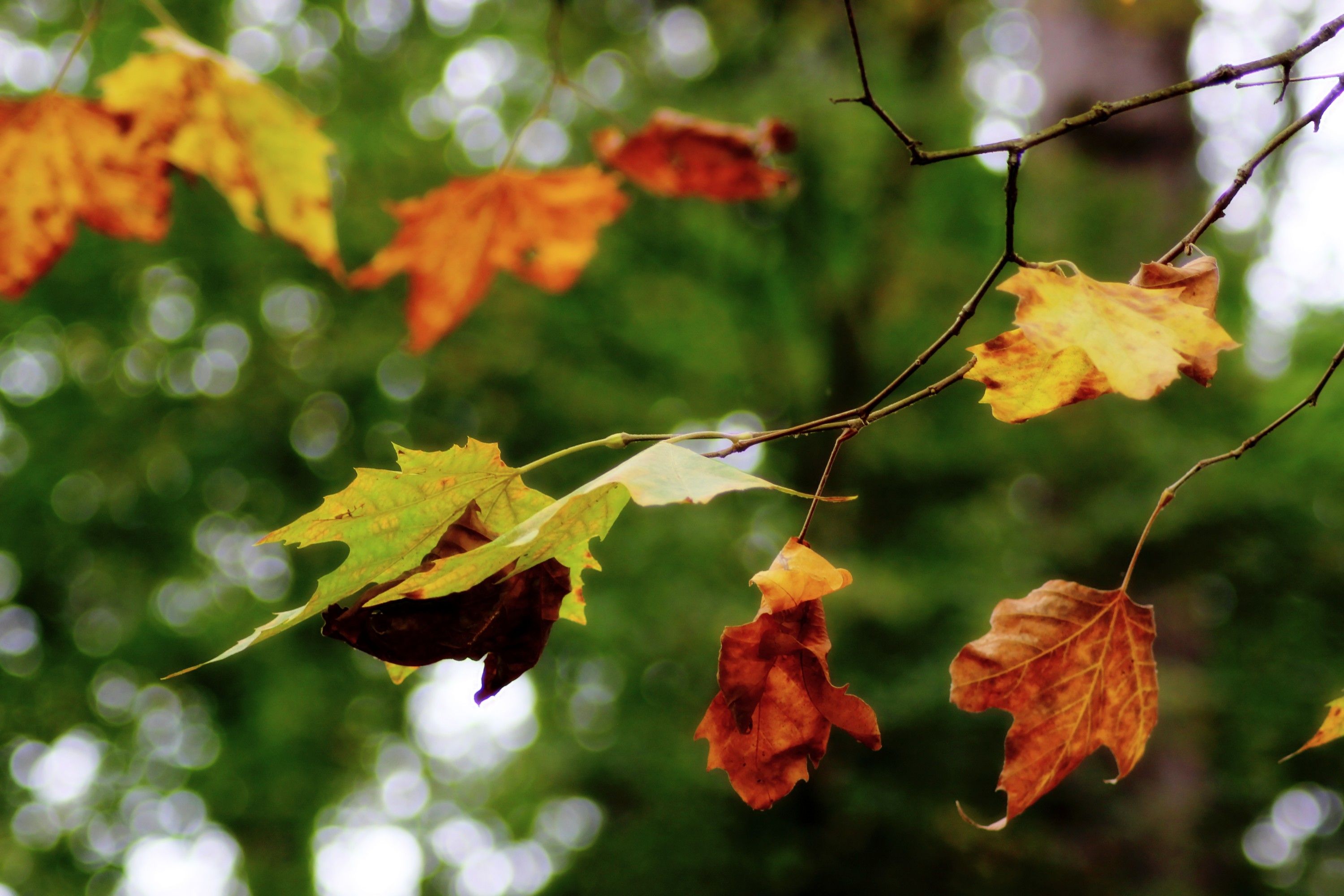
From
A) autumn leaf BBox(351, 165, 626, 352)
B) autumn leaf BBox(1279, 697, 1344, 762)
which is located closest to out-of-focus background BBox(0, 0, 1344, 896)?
autumn leaf BBox(351, 165, 626, 352)

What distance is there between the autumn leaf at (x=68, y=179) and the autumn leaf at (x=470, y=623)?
108 centimetres

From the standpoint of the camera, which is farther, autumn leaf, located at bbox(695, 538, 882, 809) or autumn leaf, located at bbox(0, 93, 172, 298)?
autumn leaf, located at bbox(0, 93, 172, 298)

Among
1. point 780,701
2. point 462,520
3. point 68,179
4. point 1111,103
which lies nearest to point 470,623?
point 462,520

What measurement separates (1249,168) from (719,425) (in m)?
2.69

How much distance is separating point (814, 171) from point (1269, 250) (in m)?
2.15

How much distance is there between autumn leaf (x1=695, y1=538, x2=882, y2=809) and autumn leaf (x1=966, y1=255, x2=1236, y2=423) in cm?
20

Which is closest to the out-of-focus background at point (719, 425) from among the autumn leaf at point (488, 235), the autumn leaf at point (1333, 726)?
the autumn leaf at point (488, 235)

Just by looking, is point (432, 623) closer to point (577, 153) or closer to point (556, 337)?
point (556, 337)

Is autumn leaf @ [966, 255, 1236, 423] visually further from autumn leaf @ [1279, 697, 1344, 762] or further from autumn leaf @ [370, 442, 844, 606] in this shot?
autumn leaf @ [1279, 697, 1344, 762]

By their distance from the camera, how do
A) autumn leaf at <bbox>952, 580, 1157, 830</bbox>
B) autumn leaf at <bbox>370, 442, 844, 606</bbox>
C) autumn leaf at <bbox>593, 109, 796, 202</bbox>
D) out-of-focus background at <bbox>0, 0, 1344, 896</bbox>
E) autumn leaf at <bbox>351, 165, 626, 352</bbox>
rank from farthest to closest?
out-of-focus background at <bbox>0, 0, 1344, 896</bbox>
autumn leaf at <bbox>351, 165, 626, 352</bbox>
autumn leaf at <bbox>593, 109, 796, 202</bbox>
autumn leaf at <bbox>952, 580, 1157, 830</bbox>
autumn leaf at <bbox>370, 442, 844, 606</bbox>

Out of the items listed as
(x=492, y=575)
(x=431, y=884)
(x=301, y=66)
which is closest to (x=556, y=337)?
(x=301, y=66)

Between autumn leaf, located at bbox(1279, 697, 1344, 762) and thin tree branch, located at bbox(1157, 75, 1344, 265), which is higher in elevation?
thin tree branch, located at bbox(1157, 75, 1344, 265)

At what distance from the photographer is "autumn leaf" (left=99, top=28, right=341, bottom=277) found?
4.91ft

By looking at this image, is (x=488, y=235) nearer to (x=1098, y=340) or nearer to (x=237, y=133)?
(x=237, y=133)
